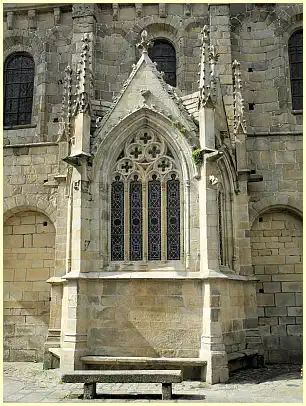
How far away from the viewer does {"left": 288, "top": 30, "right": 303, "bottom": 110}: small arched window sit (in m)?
14.9

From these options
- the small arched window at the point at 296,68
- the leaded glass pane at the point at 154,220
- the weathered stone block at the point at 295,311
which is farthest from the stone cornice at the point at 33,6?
the weathered stone block at the point at 295,311

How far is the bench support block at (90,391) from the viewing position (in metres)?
8.41

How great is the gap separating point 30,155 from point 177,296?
6.63 m

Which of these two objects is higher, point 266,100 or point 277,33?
point 277,33

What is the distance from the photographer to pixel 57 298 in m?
12.2

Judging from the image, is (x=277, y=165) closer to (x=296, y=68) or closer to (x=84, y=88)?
(x=296, y=68)

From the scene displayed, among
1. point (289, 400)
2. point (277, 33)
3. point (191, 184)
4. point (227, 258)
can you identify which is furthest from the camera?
point (277, 33)

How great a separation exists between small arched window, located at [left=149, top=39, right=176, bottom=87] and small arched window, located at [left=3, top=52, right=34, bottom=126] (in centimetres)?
420

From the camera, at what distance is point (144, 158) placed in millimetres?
11281

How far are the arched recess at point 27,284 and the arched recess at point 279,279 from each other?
584 cm

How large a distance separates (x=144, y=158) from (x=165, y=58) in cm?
575

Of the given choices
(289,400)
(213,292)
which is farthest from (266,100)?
(289,400)

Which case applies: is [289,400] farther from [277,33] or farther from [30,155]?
[277,33]

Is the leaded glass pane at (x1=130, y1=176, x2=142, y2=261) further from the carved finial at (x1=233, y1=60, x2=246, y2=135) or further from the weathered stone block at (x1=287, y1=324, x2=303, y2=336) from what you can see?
the weathered stone block at (x1=287, y1=324, x2=303, y2=336)
